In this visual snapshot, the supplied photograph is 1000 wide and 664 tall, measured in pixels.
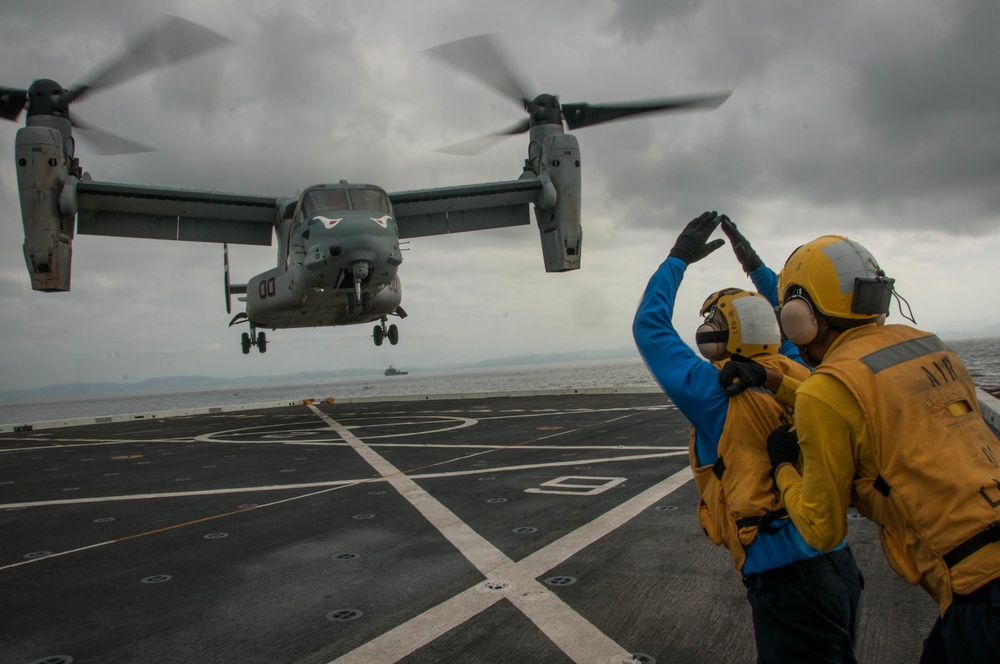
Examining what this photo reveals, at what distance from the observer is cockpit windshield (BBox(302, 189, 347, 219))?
19.7 meters

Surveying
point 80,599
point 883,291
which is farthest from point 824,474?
point 80,599

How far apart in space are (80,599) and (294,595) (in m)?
1.86

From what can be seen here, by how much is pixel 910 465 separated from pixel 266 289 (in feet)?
76.6

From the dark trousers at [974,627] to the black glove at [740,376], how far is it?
3.32 ft

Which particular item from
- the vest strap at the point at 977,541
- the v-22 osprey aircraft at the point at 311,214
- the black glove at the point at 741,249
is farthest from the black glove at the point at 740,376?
the v-22 osprey aircraft at the point at 311,214

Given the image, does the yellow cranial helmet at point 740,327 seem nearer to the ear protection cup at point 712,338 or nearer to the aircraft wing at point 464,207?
the ear protection cup at point 712,338

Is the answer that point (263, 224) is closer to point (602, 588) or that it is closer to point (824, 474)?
point (602, 588)

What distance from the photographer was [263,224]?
25891mm

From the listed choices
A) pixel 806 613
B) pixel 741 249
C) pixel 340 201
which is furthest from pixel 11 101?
pixel 806 613

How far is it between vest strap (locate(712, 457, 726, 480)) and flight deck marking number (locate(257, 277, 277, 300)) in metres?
21.7

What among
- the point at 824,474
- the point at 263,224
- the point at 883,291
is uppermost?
the point at 263,224

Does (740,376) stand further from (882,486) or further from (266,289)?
(266,289)

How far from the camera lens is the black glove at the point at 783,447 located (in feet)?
8.48

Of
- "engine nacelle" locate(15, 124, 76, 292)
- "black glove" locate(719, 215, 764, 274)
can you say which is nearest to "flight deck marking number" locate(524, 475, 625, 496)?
"black glove" locate(719, 215, 764, 274)
